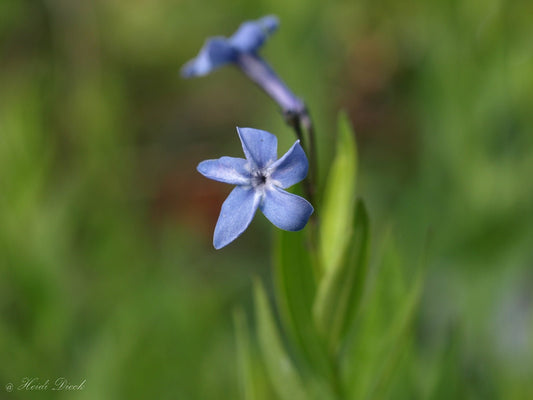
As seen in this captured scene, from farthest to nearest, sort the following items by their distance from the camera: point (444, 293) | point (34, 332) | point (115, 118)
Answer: point (115, 118) → point (444, 293) → point (34, 332)

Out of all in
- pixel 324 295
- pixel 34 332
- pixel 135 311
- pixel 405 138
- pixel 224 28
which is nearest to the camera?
pixel 324 295

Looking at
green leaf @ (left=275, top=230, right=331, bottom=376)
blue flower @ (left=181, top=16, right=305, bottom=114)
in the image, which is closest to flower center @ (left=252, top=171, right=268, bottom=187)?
green leaf @ (left=275, top=230, right=331, bottom=376)

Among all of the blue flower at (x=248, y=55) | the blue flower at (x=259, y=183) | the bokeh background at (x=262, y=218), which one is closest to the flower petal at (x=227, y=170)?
the blue flower at (x=259, y=183)

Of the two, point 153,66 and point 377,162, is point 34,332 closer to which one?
point 377,162

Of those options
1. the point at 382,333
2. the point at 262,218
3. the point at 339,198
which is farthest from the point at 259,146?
the point at 262,218

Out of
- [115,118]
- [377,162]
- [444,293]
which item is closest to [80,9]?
[115,118]

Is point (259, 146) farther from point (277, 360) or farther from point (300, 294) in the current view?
point (277, 360)
